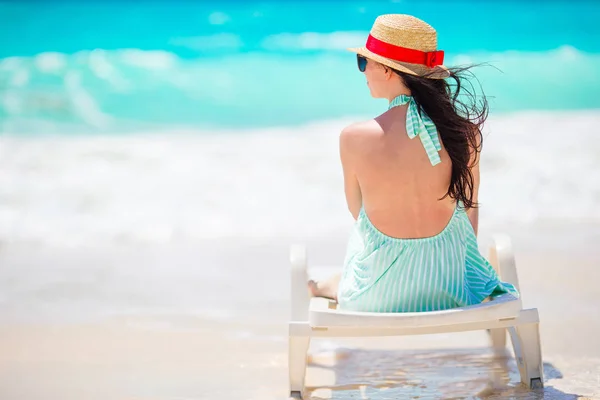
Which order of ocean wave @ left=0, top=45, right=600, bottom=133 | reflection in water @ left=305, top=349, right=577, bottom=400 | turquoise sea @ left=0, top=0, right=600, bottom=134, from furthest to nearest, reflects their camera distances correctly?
turquoise sea @ left=0, top=0, right=600, bottom=134, ocean wave @ left=0, top=45, right=600, bottom=133, reflection in water @ left=305, top=349, right=577, bottom=400

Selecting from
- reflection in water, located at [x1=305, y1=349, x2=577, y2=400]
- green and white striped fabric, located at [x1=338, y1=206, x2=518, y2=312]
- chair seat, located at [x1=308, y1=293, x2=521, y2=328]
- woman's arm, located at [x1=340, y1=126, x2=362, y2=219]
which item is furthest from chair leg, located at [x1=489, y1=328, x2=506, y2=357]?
woman's arm, located at [x1=340, y1=126, x2=362, y2=219]

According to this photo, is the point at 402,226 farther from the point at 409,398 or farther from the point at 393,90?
the point at 409,398

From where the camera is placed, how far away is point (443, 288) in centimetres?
261

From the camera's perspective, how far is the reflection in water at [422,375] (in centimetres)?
282

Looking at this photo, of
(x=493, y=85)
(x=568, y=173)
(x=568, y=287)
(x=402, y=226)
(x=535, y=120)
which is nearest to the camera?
(x=402, y=226)

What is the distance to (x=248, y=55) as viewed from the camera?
39.0 feet

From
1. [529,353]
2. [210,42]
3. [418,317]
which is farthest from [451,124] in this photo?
[210,42]

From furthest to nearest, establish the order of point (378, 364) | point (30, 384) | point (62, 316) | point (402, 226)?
point (62, 316) → point (378, 364) → point (30, 384) → point (402, 226)

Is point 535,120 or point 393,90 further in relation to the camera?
point 535,120

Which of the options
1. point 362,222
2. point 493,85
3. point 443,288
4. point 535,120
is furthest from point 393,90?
point 493,85

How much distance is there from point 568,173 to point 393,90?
183 inches

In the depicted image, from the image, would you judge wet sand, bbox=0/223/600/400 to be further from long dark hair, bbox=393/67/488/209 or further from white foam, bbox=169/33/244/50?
white foam, bbox=169/33/244/50

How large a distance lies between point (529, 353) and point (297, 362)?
2.59ft

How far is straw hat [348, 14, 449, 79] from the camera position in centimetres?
258
